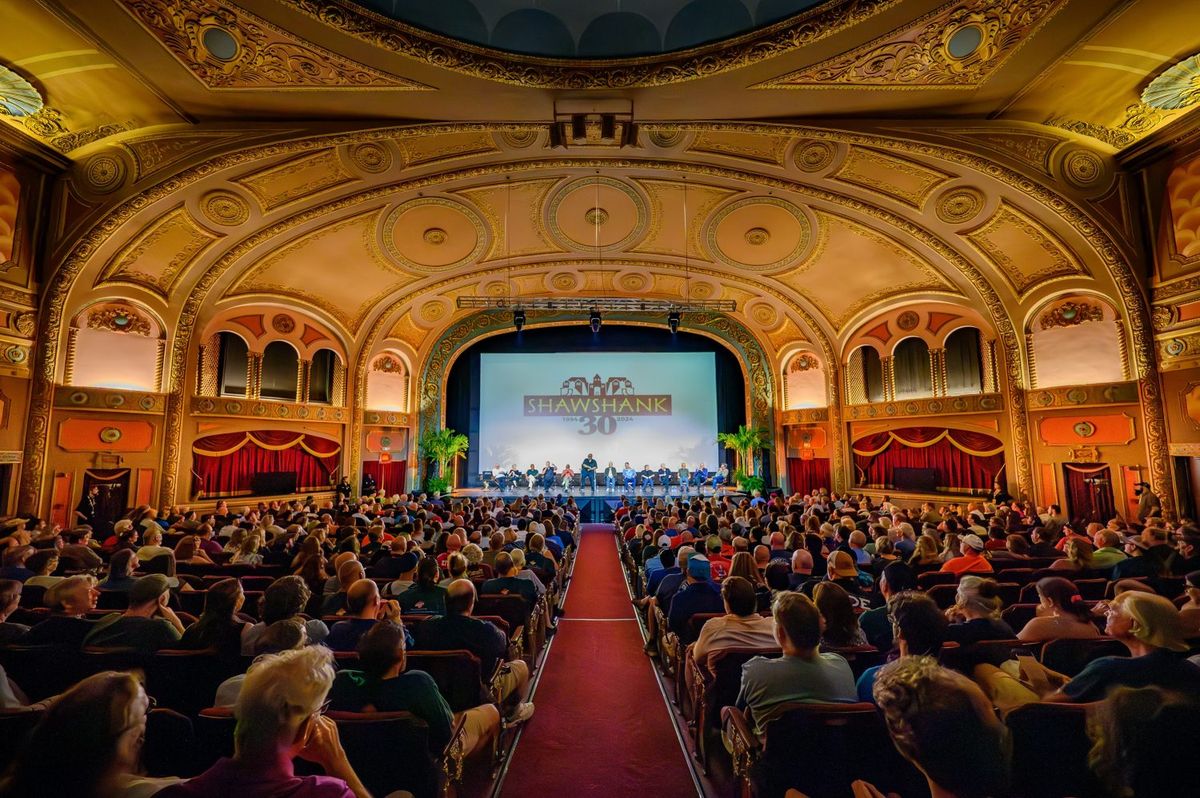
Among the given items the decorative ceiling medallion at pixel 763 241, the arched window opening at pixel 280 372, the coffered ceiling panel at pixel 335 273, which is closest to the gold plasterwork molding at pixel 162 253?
the coffered ceiling panel at pixel 335 273

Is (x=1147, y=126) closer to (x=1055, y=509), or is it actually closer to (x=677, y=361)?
(x=1055, y=509)

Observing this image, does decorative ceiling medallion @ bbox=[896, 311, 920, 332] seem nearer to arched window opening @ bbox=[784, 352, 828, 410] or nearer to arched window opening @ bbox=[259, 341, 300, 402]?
arched window opening @ bbox=[784, 352, 828, 410]

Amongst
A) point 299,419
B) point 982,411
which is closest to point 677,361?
point 982,411

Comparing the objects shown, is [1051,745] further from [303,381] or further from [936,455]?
[303,381]

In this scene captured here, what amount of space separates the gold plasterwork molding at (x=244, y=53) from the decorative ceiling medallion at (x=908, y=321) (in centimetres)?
1165

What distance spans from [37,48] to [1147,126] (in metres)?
13.8

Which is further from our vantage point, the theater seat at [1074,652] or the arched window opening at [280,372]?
the arched window opening at [280,372]

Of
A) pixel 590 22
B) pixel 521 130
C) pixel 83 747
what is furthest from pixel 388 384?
pixel 83 747

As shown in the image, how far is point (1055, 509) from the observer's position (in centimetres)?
945

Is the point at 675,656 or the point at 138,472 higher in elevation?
the point at 138,472

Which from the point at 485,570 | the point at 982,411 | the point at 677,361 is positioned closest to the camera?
the point at 485,570

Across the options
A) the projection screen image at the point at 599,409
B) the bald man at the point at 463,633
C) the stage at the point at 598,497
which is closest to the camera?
the bald man at the point at 463,633

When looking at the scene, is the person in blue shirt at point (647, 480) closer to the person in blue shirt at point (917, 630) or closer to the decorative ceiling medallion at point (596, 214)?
the decorative ceiling medallion at point (596, 214)

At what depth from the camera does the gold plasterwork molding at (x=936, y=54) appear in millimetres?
5383
